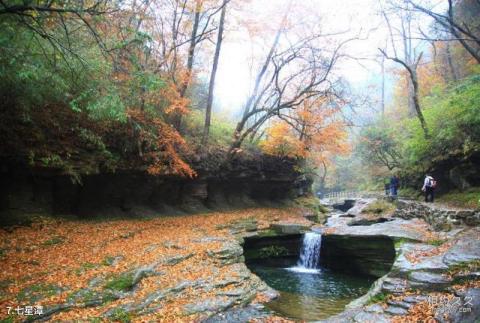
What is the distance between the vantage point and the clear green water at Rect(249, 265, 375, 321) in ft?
29.4

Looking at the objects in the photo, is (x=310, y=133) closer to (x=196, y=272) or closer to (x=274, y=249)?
(x=274, y=249)

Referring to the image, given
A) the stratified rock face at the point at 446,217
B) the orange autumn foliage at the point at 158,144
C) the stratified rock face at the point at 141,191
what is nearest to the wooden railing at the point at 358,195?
the stratified rock face at the point at 141,191

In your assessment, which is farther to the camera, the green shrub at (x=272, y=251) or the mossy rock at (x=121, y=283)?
the green shrub at (x=272, y=251)

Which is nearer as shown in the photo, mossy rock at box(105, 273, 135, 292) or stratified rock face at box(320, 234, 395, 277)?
mossy rock at box(105, 273, 135, 292)

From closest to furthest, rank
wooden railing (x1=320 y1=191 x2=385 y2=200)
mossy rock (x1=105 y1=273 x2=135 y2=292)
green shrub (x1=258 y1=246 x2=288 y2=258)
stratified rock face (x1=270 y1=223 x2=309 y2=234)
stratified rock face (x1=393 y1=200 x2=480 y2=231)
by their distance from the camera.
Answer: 1. mossy rock (x1=105 y1=273 x2=135 y2=292)
2. stratified rock face (x1=393 y1=200 x2=480 y2=231)
3. green shrub (x1=258 y1=246 x2=288 y2=258)
4. stratified rock face (x1=270 y1=223 x2=309 y2=234)
5. wooden railing (x1=320 y1=191 x2=385 y2=200)

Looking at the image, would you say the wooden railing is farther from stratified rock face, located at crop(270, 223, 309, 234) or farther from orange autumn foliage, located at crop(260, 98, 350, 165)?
stratified rock face, located at crop(270, 223, 309, 234)

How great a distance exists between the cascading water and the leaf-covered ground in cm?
449

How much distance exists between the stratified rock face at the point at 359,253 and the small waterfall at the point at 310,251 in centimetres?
37

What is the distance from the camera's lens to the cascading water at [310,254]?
1582 centimetres

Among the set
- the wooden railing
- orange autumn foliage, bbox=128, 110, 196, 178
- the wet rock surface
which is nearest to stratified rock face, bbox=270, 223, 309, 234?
the wet rock surface

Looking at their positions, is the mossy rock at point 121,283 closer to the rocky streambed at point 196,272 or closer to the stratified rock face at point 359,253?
the rocky streambed at point 196,272

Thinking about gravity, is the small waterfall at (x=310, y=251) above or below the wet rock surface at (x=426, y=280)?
below

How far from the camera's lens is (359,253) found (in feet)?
46.8

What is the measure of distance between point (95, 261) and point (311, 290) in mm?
7479
